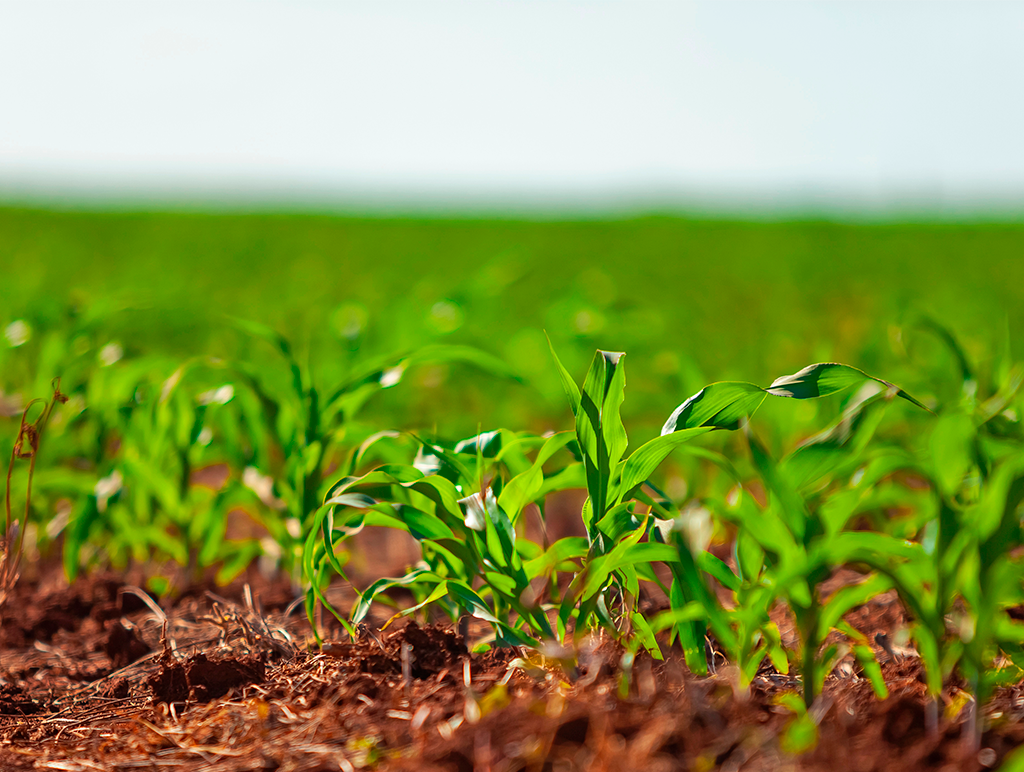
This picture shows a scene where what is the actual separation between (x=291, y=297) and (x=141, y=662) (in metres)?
5.01

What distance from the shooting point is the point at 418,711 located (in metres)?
1.29

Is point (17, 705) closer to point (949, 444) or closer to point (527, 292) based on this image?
point (949, 444)

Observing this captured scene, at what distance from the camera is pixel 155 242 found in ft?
51.4

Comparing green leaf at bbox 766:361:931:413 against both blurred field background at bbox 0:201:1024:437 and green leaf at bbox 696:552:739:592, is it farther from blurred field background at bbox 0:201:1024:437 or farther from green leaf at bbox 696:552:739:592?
blurred field background at bbox 0:201:1024:437

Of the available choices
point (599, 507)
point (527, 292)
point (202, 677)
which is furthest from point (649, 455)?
point (527, 292)

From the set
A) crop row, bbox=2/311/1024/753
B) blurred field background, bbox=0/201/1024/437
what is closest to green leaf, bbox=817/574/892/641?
crop row, bbox=2/311/1024/753

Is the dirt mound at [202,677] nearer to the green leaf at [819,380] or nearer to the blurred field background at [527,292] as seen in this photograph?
the blurred field background at [527,292]

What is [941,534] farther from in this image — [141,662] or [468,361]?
[141,662]

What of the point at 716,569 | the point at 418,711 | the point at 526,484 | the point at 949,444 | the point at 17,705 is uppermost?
the point at 949,444

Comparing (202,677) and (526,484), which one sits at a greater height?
(526,484)

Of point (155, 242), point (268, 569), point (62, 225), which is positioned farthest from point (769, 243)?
point (268, 569)

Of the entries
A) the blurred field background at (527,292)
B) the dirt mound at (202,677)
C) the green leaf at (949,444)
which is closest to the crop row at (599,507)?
the green leaf at (949,444)

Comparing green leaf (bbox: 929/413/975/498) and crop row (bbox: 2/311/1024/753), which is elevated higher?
green leaf (bbox: 929/413/975/498)

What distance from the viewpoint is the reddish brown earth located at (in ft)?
3.68
